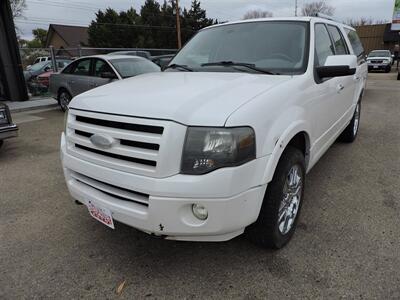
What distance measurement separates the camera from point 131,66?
8117 millimetres

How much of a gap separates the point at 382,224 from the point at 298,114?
4.49ft

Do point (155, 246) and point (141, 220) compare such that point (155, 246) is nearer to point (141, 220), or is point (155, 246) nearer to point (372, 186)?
point (141, 220)

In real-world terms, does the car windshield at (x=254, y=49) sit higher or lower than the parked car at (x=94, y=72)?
higher

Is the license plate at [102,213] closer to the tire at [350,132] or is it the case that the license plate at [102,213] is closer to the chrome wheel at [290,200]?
the chrome wheel at [290,200]

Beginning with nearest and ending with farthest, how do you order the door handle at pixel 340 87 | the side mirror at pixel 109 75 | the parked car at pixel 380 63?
the door handle at pixel 340 87 < the side mirror at pixel 109 75 < the parked car at pixel 380 63

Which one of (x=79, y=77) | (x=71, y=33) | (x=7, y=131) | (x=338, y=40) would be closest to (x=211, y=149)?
(x=338, y=40)

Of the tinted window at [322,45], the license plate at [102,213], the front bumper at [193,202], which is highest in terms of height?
the tinted window at [322,45]

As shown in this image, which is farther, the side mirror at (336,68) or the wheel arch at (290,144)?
the side mirror at (336,68)

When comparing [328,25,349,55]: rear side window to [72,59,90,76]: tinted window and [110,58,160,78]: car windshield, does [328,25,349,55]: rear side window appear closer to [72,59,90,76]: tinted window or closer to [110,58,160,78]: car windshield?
[110,58,160,78]: car windshield

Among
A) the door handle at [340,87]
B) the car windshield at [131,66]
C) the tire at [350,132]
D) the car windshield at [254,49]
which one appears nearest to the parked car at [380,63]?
the car windshield at [131,66]

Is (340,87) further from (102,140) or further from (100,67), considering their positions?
(100,67)

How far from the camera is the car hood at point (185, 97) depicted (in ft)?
6.88

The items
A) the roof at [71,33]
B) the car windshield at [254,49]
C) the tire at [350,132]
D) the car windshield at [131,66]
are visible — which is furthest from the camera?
the roof at [71,33]

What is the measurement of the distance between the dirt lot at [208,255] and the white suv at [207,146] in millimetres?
285
